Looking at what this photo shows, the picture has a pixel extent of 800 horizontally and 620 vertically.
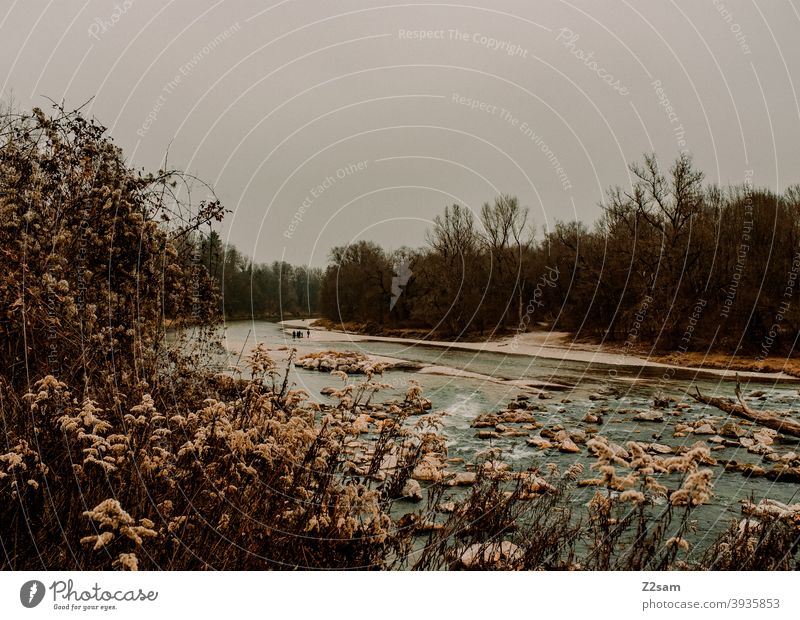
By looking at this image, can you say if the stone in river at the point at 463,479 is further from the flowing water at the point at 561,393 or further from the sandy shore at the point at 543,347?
the sandy shore at the point at 543,347

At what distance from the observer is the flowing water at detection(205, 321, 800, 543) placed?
6.51 m

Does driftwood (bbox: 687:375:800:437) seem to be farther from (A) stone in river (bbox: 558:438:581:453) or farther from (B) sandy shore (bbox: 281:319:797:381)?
(A) stone in river (bbox: 558:438:581:453)

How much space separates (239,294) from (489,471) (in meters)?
3.63

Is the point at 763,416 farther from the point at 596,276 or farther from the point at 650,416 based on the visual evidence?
the point at 596,276

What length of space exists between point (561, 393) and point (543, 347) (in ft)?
9.64

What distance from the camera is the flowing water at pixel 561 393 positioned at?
6.51m

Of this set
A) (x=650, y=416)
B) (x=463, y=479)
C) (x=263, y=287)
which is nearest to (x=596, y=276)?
(x=650, y=416)

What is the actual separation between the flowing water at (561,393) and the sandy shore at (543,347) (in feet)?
0.34

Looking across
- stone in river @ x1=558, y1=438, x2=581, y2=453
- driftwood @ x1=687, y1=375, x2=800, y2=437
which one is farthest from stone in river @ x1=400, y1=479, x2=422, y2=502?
driftwood @ x1=687, y1=375, x2=800, y2=437

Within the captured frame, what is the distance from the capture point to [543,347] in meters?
8.85

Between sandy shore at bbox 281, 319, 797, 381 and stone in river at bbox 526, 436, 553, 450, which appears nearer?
sandy shore at bbox 281, 319, 797, 381

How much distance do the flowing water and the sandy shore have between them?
105 mm

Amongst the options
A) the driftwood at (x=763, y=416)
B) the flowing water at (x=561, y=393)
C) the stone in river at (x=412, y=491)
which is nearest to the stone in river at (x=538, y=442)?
the flowing water at (x=561, y=393)
